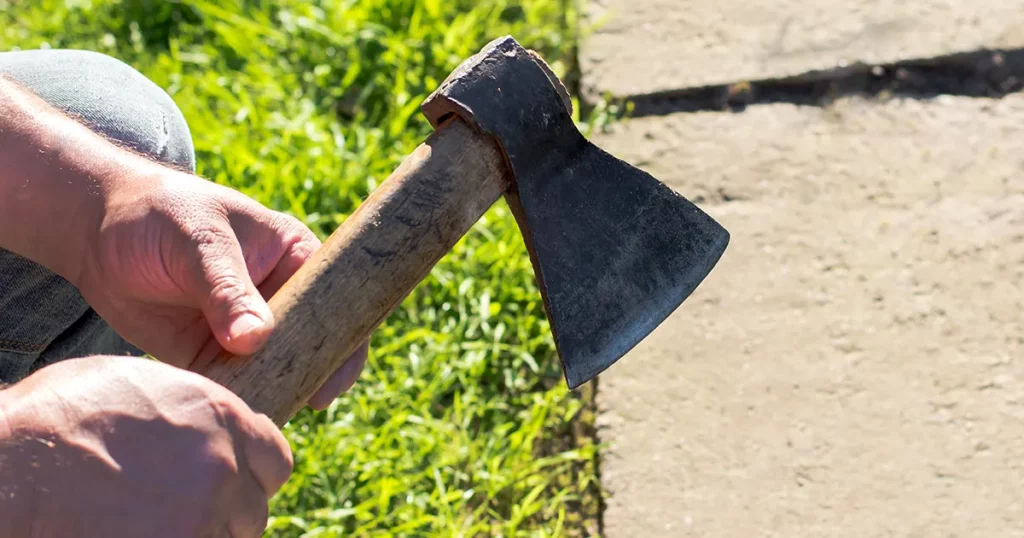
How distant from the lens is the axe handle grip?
131 cm

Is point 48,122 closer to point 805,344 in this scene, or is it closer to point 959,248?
Result: point 805,344

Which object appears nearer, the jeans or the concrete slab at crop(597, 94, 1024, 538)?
the jeans

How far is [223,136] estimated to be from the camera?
2.87 metres

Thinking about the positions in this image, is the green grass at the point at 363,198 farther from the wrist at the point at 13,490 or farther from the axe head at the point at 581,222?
the wrist at the point at 13,490

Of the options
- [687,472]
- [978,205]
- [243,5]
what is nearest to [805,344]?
[687,472]

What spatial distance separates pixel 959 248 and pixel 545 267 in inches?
51.9

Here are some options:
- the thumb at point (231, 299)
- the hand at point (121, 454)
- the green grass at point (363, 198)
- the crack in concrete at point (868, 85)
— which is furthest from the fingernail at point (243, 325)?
the crack in concrete at point (868, 85)

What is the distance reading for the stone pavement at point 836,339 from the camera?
2.02 metres

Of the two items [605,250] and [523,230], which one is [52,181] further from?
[605,250]

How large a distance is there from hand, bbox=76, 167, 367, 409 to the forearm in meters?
0.03

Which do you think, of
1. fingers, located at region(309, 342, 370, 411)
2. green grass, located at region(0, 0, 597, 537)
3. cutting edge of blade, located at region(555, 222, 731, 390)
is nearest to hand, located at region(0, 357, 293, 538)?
fingers, located at region(309, 342, 370, 411)

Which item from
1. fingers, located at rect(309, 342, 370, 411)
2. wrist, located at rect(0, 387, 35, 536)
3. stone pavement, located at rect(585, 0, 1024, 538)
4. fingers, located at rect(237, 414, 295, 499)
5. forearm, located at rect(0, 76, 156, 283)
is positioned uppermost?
forearm, located at rect(0, 76, 156, 283)

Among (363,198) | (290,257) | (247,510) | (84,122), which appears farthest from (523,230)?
(363,198)

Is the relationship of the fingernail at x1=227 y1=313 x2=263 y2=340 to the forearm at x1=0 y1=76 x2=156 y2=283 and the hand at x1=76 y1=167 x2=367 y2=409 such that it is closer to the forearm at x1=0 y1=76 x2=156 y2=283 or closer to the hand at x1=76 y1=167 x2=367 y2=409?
the hand at x1=76 y1=167 x2=367 y2=409
